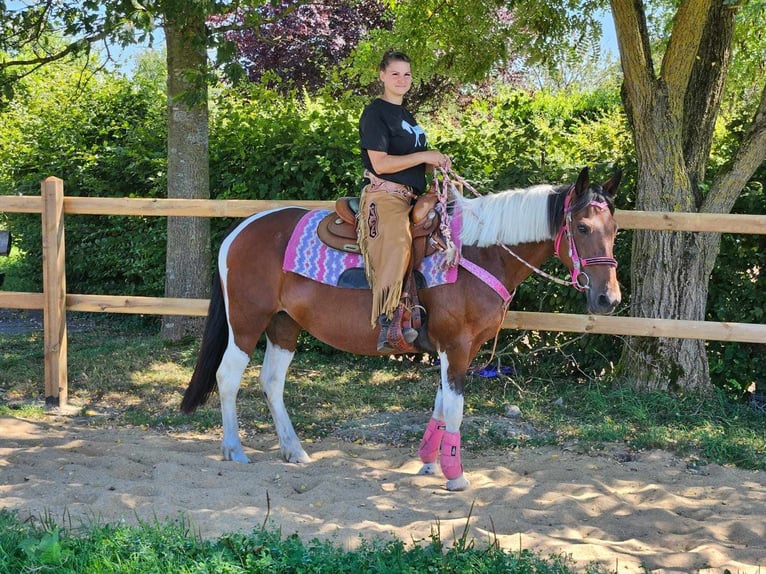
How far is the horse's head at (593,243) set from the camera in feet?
13.9

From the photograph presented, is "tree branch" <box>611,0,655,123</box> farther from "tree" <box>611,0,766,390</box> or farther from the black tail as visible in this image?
the black tail

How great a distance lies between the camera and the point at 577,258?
431 cm

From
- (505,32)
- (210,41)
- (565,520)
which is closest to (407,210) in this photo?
(565,520)

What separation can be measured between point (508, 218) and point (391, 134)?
889mm

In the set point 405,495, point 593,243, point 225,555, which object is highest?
point 593,243

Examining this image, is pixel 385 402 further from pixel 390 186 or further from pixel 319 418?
pixel 390 186

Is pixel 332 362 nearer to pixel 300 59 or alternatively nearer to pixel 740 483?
pixel 740 483

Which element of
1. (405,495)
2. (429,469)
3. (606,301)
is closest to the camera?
(606,301)

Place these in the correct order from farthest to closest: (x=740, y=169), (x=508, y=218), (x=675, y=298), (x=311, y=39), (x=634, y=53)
A: (x=311, y=39) → (x=675, y=298) → (x=634, y=53) → (x=740, y=169) → (x=508, y=218)

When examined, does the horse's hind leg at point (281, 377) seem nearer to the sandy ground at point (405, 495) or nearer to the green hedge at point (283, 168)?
the sandy ground at point (405, 495)

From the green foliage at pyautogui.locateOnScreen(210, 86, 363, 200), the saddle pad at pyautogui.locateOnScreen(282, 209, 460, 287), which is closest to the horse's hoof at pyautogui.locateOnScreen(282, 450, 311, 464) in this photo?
the saddle pad at pyautogui.locateOnScreen(282, 209, 460, 287)

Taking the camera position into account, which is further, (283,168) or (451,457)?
(283,168)

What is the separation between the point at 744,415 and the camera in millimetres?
5965

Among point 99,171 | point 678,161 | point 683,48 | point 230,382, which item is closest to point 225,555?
point 230,382
